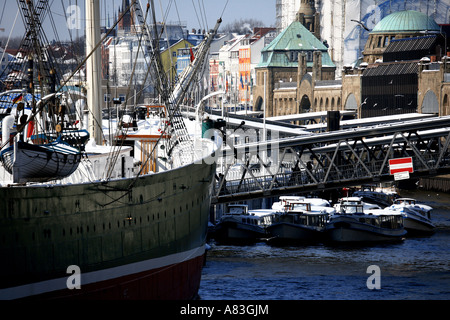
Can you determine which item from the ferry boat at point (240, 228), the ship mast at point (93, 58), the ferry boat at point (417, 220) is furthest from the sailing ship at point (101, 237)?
the ferry boat at point (417, 220)

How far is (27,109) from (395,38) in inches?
4898

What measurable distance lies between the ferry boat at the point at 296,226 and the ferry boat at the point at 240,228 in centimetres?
84

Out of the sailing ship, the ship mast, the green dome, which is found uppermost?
the green dome

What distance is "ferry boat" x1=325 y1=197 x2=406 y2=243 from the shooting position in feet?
229

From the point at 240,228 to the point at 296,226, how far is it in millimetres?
3994

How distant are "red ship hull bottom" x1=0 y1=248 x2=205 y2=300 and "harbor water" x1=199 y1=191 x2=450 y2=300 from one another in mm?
4533

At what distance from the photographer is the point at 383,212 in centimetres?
7394

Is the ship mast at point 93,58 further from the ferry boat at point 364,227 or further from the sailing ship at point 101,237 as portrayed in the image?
the ferry boat at point 364,227

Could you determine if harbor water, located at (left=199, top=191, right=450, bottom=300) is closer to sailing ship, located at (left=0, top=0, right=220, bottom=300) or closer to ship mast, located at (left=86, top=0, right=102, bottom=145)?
sailing ship, located at (left=0, top=0, right=220, bottom=300)

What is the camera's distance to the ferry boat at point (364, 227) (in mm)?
69938

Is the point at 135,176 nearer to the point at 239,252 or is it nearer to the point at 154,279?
the point at 154,279

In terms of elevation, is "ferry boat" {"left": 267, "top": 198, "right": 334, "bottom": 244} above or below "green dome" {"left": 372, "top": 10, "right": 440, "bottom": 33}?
below

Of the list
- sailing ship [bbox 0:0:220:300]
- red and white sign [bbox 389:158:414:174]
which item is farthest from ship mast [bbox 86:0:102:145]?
red and white sign [bbox 389:158:414:174]
